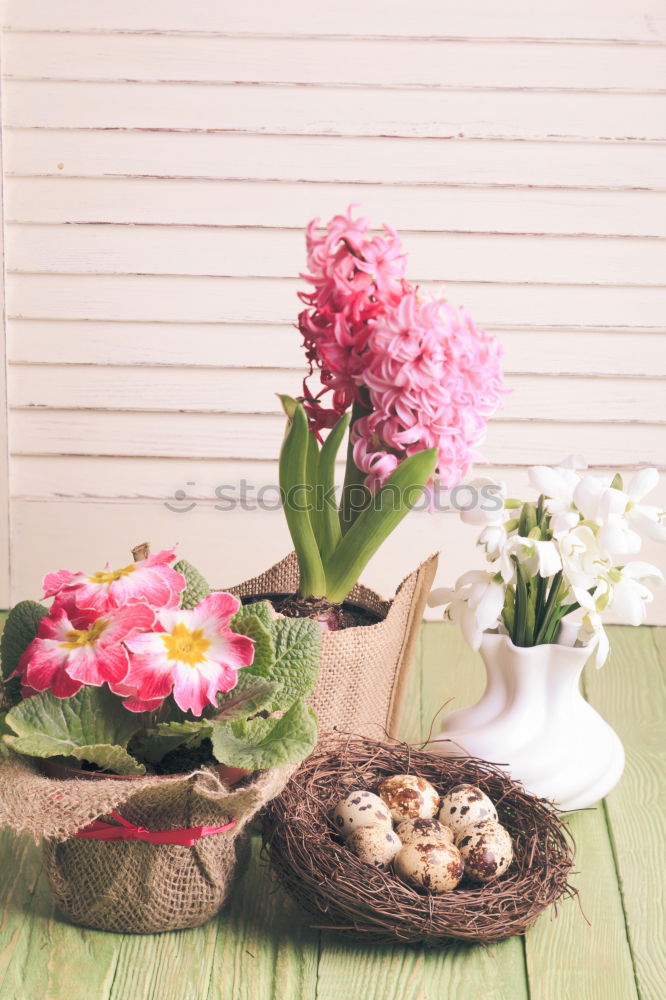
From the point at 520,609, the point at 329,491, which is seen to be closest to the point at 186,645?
the point at 329,491

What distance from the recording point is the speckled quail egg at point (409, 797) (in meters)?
1.18

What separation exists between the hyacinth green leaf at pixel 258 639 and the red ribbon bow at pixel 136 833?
6.4 inches

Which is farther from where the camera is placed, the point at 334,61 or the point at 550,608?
the point at 334,61

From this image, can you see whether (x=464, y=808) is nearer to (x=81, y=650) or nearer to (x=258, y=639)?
(x=258, y=639)

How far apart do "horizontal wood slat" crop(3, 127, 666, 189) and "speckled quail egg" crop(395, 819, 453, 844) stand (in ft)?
4.23

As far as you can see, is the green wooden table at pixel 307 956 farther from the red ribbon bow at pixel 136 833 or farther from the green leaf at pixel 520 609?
the green leaf at pixel 520 609

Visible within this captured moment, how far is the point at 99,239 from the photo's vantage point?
2025 millimetres

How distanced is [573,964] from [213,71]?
1.61 metres

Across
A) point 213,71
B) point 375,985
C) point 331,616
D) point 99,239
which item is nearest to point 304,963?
point 375,985

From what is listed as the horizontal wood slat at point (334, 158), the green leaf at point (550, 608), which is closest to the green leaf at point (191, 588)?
the green leaf at point (550, 608)

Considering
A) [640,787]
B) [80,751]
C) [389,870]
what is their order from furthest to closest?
[640,787] → [389,870] → [80,751]

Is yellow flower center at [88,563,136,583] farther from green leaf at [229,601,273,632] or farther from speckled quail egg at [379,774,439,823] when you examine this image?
speckled quail egg at [379,774,439,823]

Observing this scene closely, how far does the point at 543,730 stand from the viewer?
1.39 metres

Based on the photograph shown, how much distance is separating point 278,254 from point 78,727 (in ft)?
3.96
